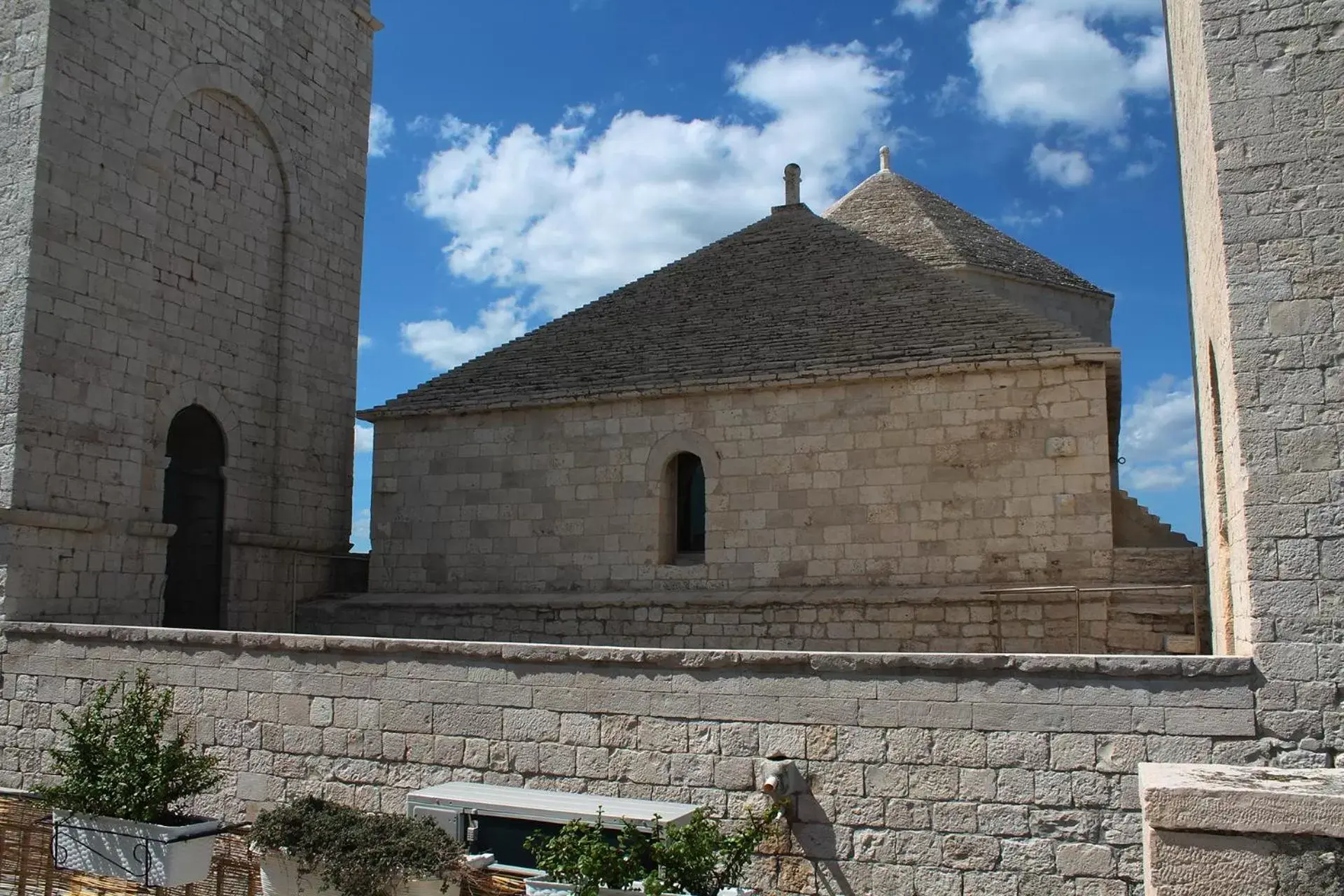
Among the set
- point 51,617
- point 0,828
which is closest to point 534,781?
point 0,828

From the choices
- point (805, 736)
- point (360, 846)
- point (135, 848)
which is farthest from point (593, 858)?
point (135, 848)

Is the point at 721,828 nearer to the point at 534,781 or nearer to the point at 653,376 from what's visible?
the point at 534,781

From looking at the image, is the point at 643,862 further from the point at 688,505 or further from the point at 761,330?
the point at 761,330

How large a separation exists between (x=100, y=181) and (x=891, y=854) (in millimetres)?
11231

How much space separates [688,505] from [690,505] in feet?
0.06

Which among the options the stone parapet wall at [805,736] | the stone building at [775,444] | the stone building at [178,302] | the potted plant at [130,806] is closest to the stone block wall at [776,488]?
the stone building at [775,444]

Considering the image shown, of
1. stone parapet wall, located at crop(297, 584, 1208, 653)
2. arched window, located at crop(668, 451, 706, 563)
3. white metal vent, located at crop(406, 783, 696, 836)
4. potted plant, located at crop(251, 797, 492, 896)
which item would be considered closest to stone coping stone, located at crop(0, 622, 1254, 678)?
white metal vent, located at crop(406, 783, 696, 836)

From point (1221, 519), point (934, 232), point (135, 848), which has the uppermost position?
point (934, 232)

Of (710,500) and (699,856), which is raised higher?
(710,500)

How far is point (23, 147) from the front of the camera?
39.9 ft

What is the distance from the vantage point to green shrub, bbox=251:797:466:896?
668cm

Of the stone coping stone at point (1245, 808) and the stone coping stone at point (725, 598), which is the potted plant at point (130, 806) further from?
the stone coping stone at point (1245, 808)

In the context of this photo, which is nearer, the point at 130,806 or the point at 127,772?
the point at 130,806

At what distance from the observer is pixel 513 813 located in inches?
284
